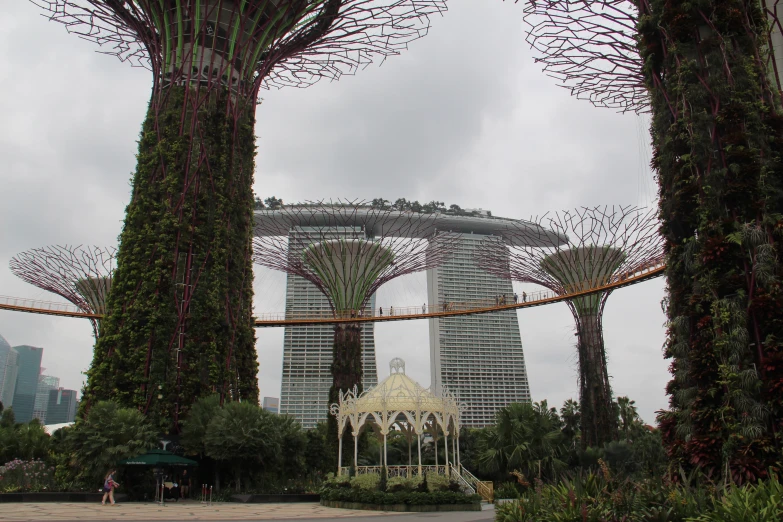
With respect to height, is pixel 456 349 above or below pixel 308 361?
above

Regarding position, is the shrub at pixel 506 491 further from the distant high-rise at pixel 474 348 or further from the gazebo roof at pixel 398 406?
the distant high-rise at pixel 474 348

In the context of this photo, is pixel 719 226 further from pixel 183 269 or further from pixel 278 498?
pixel 183 269

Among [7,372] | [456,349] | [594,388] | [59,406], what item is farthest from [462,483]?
[7,372]

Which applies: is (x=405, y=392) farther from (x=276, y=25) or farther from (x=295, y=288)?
(x=295, y=288)

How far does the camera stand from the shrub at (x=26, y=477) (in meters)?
17.4

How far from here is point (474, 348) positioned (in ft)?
240

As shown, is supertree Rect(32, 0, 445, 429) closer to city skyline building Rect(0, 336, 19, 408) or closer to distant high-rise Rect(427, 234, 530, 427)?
distant high-rise Rect(427, 234, 530, 427)

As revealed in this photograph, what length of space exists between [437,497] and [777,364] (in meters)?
10.1

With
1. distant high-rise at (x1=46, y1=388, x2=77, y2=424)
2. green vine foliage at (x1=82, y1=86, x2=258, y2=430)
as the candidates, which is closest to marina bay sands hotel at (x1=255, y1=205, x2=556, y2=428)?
green vine foliage at (x1=82, y1=86, x2=258, y2=430)

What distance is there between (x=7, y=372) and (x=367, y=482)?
161092mm

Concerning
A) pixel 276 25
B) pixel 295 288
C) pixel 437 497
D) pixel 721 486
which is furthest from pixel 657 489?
pixel 295 288

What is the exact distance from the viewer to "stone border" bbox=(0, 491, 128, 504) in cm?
1644

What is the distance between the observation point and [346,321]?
31.6 m

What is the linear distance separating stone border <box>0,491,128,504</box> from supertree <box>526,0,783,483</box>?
577 inches
